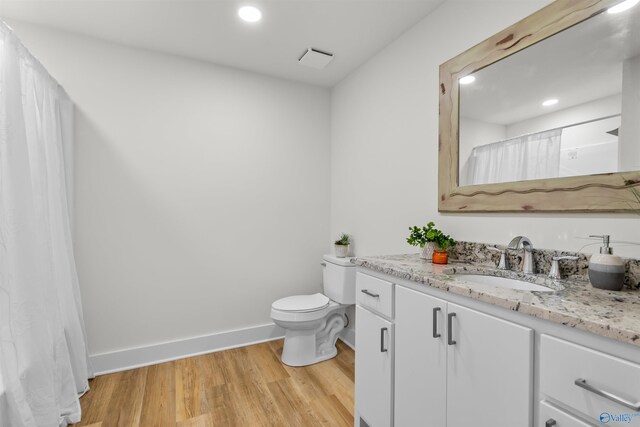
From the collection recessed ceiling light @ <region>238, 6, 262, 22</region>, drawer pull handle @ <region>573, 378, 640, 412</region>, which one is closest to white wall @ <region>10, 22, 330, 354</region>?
recessed ceiling light @ <region>238, 6, 262, 22</region>

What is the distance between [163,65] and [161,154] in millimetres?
703

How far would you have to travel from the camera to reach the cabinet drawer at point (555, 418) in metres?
0.71

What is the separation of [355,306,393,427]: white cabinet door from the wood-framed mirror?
77cm

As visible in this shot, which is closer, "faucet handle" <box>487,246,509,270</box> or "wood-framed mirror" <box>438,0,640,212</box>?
"wood-framed mirror" <box>438,0,640,212</box>

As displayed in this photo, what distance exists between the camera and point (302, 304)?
2.32m

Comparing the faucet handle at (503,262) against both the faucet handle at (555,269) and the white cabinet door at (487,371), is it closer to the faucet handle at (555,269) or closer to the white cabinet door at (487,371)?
the faucet handle at (555,269)

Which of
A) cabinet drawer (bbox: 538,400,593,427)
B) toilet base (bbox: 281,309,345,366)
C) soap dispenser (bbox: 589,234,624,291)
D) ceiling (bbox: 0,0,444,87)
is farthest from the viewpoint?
toilet base (bbox: 281,309,345,366)

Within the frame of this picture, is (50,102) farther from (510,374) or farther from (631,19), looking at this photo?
(631,19)

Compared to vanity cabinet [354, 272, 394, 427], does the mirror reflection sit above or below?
above

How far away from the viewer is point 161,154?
235 cm

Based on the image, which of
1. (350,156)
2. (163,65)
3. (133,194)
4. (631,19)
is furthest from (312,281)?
(631,19)

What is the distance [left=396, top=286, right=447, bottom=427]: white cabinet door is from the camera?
109 centimetres

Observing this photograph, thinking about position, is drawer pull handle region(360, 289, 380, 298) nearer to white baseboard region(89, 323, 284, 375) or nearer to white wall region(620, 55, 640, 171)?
white wall region(620, 55, 640, 171)

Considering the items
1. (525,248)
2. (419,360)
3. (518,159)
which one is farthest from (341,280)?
(518,159)
